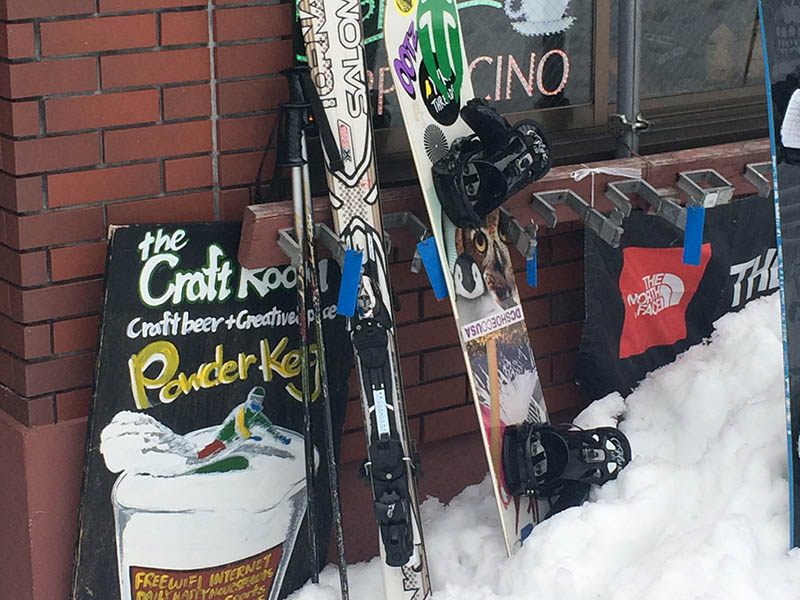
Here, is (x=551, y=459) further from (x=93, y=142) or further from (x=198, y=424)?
(x=93, y=142)

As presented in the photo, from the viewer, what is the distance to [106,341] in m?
2.98

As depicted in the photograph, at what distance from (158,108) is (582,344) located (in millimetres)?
1555

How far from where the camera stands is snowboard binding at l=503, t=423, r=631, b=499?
3.20 metres

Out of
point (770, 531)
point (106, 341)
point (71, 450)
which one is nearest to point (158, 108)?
point (106, 341)

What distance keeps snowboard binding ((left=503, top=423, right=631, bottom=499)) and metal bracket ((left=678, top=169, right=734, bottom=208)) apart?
2.45 feet

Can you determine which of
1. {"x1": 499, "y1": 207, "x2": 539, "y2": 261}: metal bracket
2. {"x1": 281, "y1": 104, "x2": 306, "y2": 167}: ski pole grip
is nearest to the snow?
{"x1": 499, "y1": 207, "x2": 539, "y2": 261}: metal bracket

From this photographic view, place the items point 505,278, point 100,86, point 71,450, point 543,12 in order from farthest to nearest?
point 543,12 < point 505,278 < point 71,450 < point 100,86

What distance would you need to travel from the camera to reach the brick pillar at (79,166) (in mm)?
2852

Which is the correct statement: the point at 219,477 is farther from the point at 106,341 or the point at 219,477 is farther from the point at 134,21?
the point at 134,21

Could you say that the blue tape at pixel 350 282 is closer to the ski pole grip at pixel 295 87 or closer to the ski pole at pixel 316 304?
the ski pole at pixel 316 304

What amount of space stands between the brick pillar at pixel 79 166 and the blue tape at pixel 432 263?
19.7 inches

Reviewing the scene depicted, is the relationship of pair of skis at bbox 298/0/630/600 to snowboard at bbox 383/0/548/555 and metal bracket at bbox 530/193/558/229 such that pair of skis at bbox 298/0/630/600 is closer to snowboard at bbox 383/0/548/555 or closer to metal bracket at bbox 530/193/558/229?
snowboard at bbox 383/0/548/555

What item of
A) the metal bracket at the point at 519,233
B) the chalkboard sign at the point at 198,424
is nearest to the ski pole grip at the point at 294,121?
the chalkboard sign at the point at 198,424

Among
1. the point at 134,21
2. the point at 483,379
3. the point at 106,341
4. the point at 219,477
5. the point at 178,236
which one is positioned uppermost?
the point at 134,21
